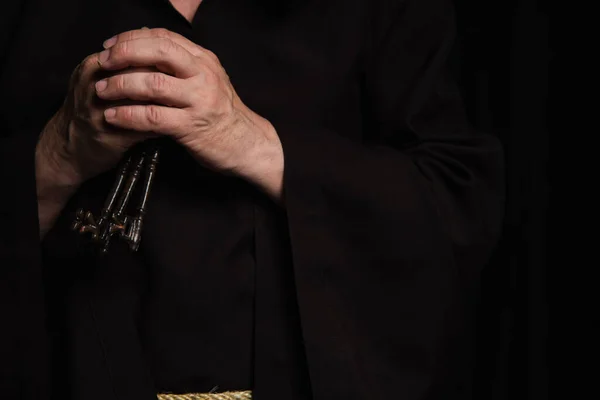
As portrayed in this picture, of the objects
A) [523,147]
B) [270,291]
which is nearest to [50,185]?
[270,291]

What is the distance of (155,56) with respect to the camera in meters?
0.98

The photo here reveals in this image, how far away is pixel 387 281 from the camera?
119cm

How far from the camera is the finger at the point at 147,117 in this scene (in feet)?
3.24

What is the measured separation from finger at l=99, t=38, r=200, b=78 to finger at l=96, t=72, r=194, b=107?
0.05 feet

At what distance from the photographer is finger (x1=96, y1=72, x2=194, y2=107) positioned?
0.98 meters

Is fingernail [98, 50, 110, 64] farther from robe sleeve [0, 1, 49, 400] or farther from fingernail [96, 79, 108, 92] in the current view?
robe sleeve [0, 1, 49, 400]

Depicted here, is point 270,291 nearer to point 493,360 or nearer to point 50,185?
point 50,185

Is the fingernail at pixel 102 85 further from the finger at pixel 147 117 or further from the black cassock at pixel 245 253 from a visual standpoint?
the black cassock at pixel 245 253

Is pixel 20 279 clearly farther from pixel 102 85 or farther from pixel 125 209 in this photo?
pixel 102 85

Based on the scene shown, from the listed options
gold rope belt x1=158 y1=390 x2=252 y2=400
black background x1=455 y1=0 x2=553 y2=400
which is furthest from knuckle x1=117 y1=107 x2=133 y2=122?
black background x1=455 y1=0 x2=553 y2=400

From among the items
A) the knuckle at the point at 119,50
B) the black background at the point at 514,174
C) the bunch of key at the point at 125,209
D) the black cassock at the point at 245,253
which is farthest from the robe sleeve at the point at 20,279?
the black background at the point at 514,174

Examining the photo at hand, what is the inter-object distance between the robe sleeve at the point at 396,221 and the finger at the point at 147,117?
Answer: 0.17m

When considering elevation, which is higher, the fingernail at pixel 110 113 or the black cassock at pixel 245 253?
the fingernail at pixel 110 113

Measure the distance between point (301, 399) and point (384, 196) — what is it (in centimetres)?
29
